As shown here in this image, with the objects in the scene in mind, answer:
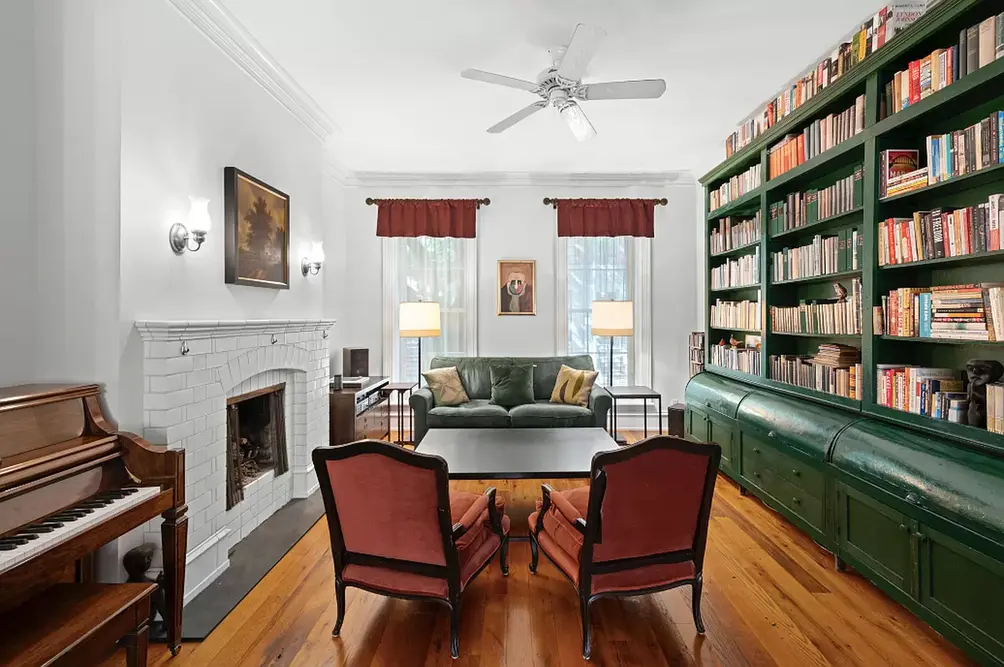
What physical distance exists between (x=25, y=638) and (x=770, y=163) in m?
4.43

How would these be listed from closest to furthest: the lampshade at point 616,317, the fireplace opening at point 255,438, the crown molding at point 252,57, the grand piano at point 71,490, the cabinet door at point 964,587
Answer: the grand piano at point 71,490 < the cabinet door at point 964,587 < the crown molding at point 252,57 < the fireplace opening at point 255,438 < the lampshade at point 616,317

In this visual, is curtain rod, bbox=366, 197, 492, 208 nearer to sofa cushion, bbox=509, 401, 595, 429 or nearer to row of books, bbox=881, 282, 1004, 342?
sofa cushion, bbox=509, 401, 595, 429

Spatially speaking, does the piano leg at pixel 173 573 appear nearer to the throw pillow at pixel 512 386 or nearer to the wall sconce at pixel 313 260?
the wall sconce at pixel 313 260

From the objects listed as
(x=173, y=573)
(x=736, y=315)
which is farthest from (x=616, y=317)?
(x=173, y=573)

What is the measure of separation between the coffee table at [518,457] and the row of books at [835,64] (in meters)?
2.46

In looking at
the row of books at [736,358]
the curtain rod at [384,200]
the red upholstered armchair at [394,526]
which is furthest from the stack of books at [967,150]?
the curtain rod at [384,200]

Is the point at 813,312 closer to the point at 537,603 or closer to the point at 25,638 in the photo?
the point at 537,603

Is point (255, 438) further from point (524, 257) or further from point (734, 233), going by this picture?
point (734, 233)

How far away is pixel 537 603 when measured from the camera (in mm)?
2475

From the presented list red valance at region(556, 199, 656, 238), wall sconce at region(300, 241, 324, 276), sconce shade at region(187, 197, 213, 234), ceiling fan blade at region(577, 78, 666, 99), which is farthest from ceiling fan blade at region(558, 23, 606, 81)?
red valance at region(556, 199, 656, 238)

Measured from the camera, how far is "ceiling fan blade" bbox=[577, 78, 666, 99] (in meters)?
2.79

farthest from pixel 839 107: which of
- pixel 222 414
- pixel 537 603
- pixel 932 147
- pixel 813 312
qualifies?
pixel 222 414

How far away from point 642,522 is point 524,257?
13.8 feet

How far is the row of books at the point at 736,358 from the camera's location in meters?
3.95
